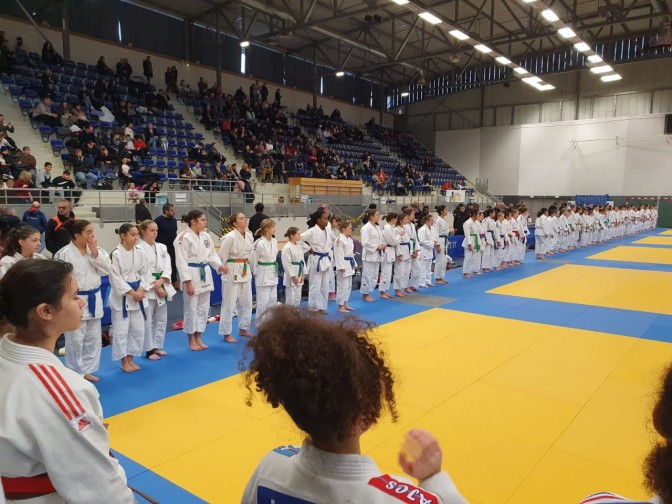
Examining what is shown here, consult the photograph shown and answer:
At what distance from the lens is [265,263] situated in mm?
6672

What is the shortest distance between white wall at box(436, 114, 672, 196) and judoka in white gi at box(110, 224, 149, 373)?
92.3 ft

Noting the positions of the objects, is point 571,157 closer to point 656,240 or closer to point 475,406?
point 656,240

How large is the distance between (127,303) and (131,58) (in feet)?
58.9

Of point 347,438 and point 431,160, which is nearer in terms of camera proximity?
point 347,438

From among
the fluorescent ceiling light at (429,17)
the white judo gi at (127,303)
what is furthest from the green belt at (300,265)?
the fluorescent ceiling light at (429,17)

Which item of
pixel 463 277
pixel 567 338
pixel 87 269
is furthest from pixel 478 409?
pixel 463 277

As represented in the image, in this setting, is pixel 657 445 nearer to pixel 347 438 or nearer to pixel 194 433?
pixel 347 438

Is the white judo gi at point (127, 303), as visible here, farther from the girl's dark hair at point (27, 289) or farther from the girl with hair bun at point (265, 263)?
the girl's dark hair at point (27, 289)

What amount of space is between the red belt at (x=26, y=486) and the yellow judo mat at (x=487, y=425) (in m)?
1.27

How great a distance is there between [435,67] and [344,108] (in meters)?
6.17

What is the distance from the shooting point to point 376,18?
64.7 ft

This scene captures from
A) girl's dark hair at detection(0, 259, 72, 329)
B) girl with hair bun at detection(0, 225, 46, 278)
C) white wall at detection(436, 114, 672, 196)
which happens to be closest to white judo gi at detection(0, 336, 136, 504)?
girl's dark hair at detection(0, 259, 72, 329)

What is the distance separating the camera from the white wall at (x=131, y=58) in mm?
16453

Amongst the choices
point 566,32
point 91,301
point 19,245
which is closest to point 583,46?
point 566,32
